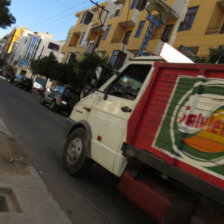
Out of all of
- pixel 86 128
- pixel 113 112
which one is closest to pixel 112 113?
pixel 113 112

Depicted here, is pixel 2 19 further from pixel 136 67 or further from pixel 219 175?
pixel 219 175

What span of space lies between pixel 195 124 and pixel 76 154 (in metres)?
2.76

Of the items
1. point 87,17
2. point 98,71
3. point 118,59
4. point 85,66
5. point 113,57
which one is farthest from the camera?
point 87,17

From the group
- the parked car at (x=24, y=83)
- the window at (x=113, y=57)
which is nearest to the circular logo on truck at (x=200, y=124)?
the window at (x=113, y=57)

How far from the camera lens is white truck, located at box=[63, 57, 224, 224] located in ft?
9.62

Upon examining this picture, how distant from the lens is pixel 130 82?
4590 mm

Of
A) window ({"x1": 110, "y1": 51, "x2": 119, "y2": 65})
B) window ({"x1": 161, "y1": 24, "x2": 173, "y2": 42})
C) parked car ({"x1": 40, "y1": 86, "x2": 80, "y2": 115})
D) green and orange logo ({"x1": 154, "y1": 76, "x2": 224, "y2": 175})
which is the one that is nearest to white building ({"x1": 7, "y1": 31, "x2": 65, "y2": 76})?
window ({"x1": 110, "y1": 51, "x2": 119, "y2": 65})

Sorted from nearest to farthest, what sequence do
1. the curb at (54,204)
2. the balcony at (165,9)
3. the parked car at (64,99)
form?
the curb at (54,204), the parked car at (64,99), the balcony at (165,9)

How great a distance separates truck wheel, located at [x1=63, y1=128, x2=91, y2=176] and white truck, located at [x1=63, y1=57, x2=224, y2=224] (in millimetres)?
147

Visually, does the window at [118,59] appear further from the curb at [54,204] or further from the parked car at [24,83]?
the curb at [54,204]

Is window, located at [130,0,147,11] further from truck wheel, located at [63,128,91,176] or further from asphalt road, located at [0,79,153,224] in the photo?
truck wheel, located at [63,128,91,176]

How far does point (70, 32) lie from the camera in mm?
43875

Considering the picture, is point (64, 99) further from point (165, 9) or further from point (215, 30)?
point (215, 30)

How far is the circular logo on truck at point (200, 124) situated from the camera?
2883 millimetres
